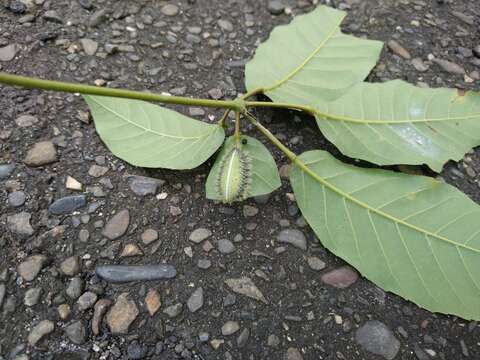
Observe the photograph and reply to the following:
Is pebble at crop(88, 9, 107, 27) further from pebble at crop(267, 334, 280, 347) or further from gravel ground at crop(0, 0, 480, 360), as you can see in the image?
pebble at crop(267, 334, 280, 347)

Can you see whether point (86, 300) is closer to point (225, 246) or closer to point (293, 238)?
point (225, 246)

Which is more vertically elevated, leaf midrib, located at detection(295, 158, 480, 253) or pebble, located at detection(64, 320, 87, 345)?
leaf midrib, located at detection(295, 158, 480, 253)

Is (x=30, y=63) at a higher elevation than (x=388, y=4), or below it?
below

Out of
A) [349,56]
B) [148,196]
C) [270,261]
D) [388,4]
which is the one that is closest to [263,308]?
[270,261]

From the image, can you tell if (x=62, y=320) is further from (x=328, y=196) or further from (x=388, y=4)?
(x=388, y=4)

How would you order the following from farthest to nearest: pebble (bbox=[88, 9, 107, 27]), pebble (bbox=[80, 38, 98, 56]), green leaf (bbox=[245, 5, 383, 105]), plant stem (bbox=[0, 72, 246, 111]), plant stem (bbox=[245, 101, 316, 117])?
pebble (bbox=[88, 9, 107, 27]) → pebble (bbox=[80, 38, 98, 56]) → green leaf (bbox=[245, 5, 383, 105]) → plant stem (bbox=[245, 101, 316, 117]) → plant stem (bbox=[0, 72, 246, 111])

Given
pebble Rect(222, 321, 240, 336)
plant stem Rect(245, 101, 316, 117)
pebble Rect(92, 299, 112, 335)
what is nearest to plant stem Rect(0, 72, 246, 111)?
plant stem Rect(245, 101, 316, 117)

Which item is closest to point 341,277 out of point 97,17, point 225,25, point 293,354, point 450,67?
point 293,354
